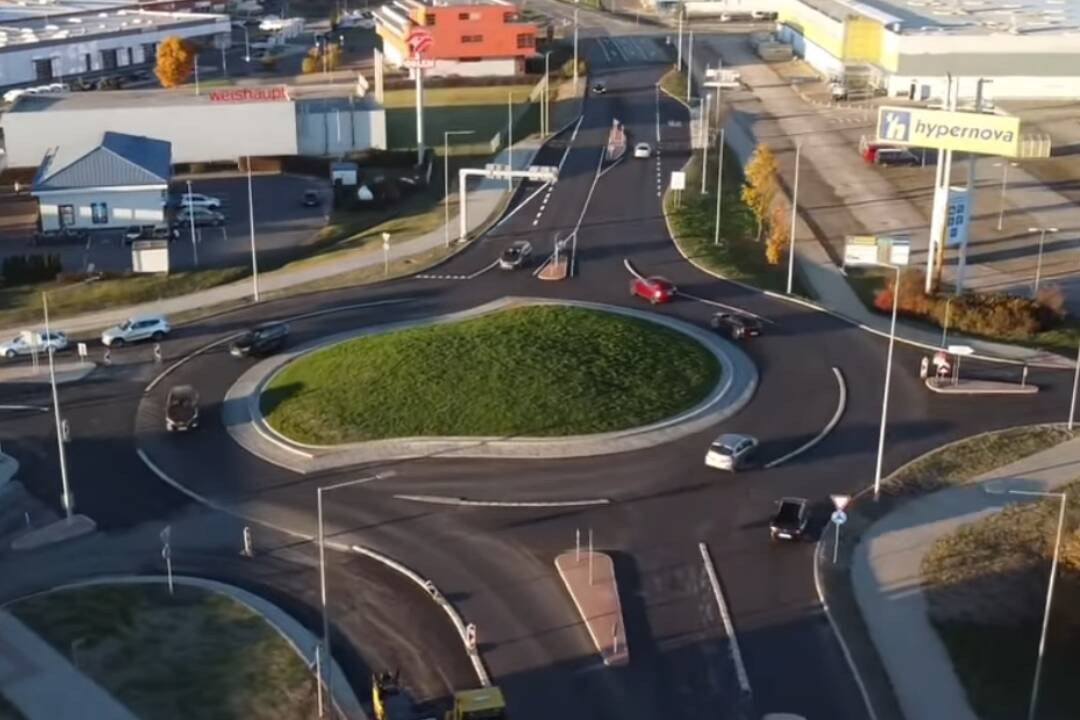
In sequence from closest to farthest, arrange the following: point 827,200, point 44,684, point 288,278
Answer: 1. point 44,684
2. point 288,278
3. point 827,200

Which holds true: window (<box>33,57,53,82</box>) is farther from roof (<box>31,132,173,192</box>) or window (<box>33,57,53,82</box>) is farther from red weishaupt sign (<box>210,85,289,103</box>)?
roof (<box>31,132,173,192</box>)

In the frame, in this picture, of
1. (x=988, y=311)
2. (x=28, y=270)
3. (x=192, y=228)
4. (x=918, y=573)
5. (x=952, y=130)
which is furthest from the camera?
(x=192, y=228)

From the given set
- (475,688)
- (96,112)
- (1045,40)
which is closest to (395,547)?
(475,688)

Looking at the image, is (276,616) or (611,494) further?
(611,494)

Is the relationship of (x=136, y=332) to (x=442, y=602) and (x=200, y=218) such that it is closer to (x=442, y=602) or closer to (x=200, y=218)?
(x=200, y=218)

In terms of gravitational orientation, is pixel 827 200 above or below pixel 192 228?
above

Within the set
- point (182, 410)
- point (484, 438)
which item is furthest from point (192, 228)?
point (484, 438)
